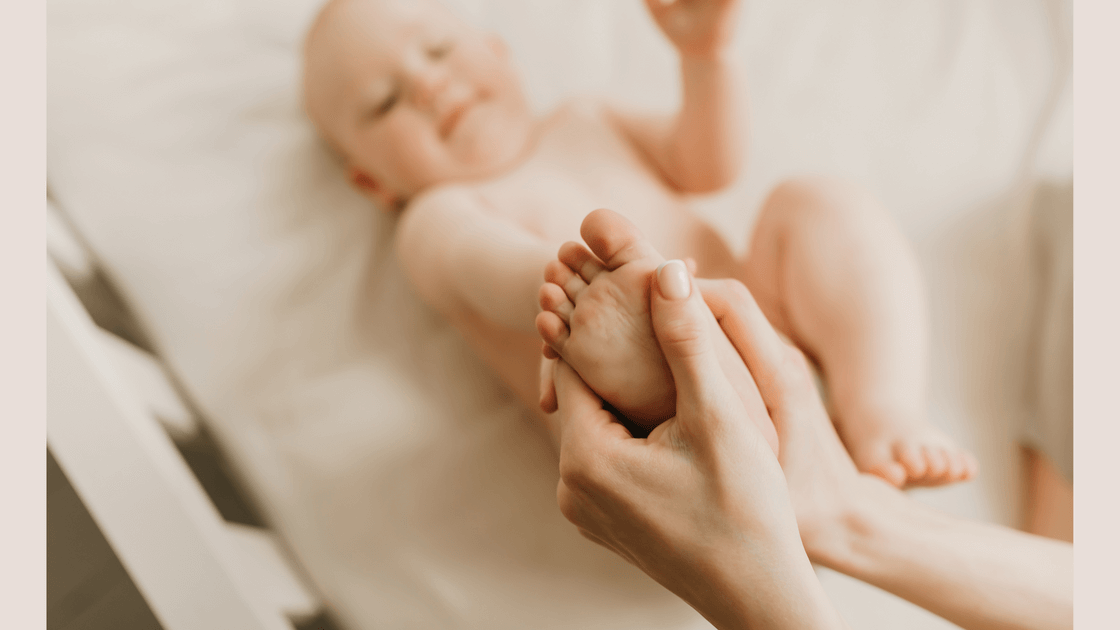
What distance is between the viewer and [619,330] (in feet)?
1.82

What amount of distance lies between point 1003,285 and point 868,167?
24cm

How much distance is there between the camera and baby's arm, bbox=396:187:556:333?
2.39 ft

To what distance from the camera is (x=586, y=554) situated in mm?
765

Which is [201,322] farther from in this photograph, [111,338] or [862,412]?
[862,412]

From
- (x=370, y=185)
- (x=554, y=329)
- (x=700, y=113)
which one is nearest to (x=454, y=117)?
(x=370, y=185)

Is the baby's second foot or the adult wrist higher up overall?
the baby's second foot

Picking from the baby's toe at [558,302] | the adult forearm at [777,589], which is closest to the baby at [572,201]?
the baby's toe at [558,302]

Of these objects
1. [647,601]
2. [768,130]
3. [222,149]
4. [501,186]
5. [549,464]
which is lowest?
[647,601]

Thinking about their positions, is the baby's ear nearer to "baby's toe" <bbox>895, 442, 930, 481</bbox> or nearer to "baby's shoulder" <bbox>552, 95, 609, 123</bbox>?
"baby's shoulder" <bbox>552, 95, 609, 123</bbox>

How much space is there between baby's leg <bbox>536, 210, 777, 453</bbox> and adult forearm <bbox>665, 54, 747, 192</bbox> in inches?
14.0

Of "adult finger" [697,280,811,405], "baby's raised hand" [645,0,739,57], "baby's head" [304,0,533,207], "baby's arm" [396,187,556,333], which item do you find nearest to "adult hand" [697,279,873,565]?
"adult finger" [697,280,811,405]

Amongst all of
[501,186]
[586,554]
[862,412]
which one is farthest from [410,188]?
[862,412]

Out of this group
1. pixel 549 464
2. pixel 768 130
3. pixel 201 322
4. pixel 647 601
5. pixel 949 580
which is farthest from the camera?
pixel 768 130

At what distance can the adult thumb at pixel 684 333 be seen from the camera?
50 cm
